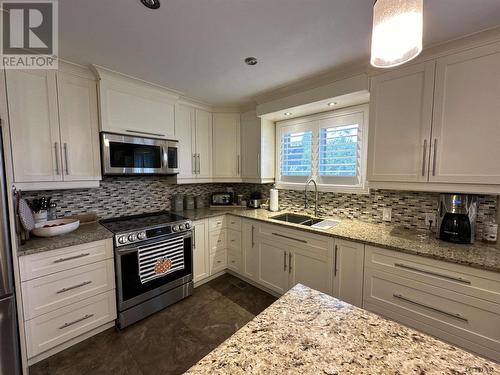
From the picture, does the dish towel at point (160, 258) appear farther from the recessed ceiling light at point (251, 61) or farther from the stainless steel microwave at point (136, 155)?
the recessed ceiling light at point (251, 61)

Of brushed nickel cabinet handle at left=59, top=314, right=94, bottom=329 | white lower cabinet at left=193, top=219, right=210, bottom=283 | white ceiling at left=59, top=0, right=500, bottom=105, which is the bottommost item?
brushed nickel cabinet handle at left=59, top=314, right=94, bottom=329

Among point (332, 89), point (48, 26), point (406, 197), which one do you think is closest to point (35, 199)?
point (48, 26)

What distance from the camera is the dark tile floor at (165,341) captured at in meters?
1.56

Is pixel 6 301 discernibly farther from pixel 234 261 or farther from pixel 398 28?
pixel 398 28

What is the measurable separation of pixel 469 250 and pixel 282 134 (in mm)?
2188

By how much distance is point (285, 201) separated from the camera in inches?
115

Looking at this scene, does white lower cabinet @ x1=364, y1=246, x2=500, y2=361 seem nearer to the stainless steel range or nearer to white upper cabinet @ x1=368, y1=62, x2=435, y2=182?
white upper cabinet @ x1=368, y1=62, x2=435, y2=182

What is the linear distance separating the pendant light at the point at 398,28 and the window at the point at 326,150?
1669 millimetres

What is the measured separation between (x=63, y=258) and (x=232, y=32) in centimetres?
211

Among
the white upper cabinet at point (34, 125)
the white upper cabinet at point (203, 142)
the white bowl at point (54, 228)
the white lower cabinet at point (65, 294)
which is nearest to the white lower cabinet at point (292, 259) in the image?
the white upper cabinet at point (203, 142)

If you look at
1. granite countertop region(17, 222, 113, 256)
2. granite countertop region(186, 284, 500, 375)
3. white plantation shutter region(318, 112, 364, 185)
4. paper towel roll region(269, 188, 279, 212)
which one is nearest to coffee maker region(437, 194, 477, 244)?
white plantation shutter region(318, 112, 364, 185)

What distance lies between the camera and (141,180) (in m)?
2.63

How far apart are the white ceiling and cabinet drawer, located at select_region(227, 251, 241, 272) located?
2182mm

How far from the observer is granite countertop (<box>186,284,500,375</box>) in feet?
1.94
